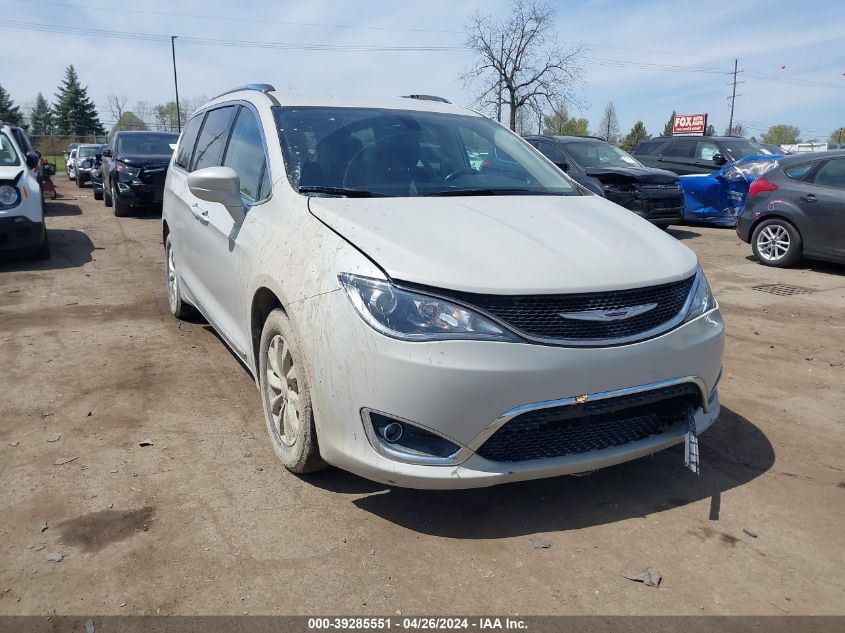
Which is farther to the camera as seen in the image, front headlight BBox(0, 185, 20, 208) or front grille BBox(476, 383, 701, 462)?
front headlight BBox(0, 185, 20, 208)

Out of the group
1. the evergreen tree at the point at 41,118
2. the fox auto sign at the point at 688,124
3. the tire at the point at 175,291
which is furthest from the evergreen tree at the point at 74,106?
the tire at the point at 175,291

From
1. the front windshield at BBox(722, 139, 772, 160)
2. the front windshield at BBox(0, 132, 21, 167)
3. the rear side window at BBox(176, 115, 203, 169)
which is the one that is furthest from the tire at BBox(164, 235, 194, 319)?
the front windshield at BBox(722, 139, 772, 160)

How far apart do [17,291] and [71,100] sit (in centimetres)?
7811

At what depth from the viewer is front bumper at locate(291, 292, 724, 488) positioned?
2.53 meters

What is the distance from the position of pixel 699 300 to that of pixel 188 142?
13.5 ft

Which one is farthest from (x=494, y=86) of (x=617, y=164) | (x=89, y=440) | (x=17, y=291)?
(x=89, y=440)

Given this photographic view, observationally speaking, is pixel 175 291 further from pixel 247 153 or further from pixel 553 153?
pixel 553 153

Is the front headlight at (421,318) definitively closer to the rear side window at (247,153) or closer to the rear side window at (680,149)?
the rear side window at (247,153)

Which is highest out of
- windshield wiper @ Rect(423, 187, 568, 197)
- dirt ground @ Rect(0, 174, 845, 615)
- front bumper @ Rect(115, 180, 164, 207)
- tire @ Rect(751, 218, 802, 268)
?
windshield wiper @ Rect(423, 187, 568, 197)

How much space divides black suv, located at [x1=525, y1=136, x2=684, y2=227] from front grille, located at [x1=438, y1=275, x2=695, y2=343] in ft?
26.8

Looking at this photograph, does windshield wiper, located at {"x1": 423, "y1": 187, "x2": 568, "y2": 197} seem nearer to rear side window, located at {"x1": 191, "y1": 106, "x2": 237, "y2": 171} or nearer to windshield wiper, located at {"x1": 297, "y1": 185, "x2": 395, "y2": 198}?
windshield wiper, located at {"x1": 297, "y1": 185, "x2": 395, "y2": 198}

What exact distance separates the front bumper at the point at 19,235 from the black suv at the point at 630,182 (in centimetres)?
735

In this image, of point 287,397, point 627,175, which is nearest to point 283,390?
point 287,397

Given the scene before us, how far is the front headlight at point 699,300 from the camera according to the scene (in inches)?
119
